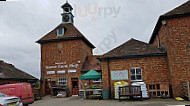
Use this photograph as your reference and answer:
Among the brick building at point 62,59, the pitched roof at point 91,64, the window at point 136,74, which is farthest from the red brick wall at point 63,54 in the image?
the window at point 136,74

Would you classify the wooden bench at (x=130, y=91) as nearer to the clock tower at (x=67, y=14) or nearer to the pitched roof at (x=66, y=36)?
the pitched roof at (x=66, y=36)

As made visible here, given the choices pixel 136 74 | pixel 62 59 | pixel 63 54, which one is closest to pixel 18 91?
pixel 136 74

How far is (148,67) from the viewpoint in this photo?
1355 centimetres

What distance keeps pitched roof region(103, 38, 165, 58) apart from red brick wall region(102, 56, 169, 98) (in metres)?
0.46

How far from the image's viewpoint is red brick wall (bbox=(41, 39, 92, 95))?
1959cm

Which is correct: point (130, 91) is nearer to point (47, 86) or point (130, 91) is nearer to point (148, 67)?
point (148, 67)

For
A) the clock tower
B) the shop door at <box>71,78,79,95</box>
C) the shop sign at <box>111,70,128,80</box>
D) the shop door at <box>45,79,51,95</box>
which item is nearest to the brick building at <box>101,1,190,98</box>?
the shop sign at <box>111,70,128,80</box>

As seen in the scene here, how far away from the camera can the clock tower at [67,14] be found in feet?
78.1

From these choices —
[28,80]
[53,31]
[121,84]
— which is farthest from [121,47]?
[28,80]

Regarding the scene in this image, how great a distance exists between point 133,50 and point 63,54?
945 cm

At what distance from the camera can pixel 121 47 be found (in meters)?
15.2

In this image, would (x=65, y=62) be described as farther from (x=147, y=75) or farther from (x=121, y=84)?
(x=147, y=75)

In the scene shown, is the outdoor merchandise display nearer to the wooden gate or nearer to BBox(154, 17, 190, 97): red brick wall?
BBox(154, 17, 190, 97): red brick wall

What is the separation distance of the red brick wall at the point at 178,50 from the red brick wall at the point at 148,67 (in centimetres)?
72
